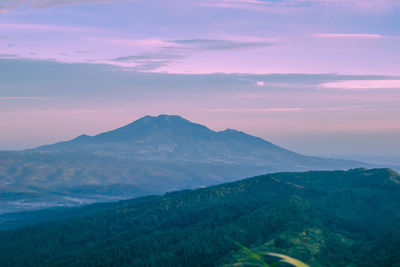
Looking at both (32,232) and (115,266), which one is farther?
(32,232)

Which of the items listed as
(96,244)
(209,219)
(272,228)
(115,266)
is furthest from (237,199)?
(115,266)

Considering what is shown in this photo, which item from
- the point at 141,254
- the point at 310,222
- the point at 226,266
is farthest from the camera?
the point at 310,222

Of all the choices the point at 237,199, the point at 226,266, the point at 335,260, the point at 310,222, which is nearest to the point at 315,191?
the point at 237,199

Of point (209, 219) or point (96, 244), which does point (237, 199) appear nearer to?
point (209, 219)

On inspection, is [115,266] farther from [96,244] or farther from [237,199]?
[237,199]

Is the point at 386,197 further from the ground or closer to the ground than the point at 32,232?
further from the ground

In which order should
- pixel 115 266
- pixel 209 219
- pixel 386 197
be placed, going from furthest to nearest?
1. pixel 386 197
2. pixel 209 219
3. pixel 115 266
